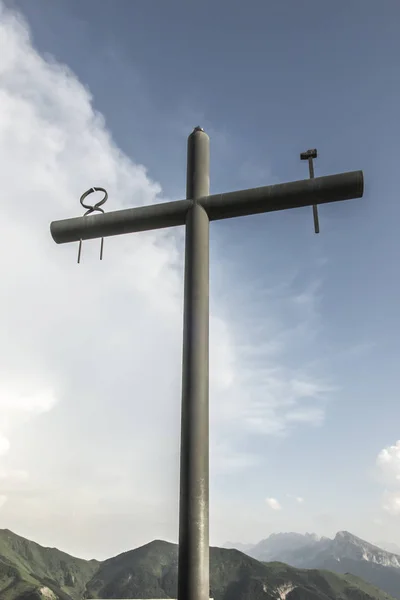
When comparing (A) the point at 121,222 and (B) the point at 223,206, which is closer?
(B) the point at 223,206

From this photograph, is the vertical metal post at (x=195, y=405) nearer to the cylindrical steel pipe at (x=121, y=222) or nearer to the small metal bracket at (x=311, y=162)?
the cylindrical steel pipe at (x=121, y=222)

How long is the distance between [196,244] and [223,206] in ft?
1.90

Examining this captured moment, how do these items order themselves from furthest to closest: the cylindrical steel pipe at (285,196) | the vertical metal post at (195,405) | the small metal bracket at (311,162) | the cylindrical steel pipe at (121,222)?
1. the cylindrical steel pipe at (121,222)
2. the small metal bracket at (311,162)
3. the cylindrical steel pipe at (285,196)
4. the vertical metal post at (195,405)

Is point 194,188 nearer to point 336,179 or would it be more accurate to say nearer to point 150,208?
point 150,208

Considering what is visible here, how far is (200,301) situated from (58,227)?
2.27m

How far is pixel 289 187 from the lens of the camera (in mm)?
6332

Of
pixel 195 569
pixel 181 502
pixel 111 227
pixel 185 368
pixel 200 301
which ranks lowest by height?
pixel 195 569

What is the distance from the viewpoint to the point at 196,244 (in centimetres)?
632

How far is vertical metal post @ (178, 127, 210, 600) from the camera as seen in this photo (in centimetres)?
516

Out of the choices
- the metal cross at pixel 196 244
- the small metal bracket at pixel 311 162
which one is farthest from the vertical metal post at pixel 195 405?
the small metal bracket at pixel 311 162

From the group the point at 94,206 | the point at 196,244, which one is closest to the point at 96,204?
the point at 94,206

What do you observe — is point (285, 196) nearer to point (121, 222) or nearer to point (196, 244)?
point (196, 244)

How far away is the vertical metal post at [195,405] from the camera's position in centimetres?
516

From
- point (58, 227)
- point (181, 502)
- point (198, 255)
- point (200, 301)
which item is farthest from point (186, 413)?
point (58, 227)
